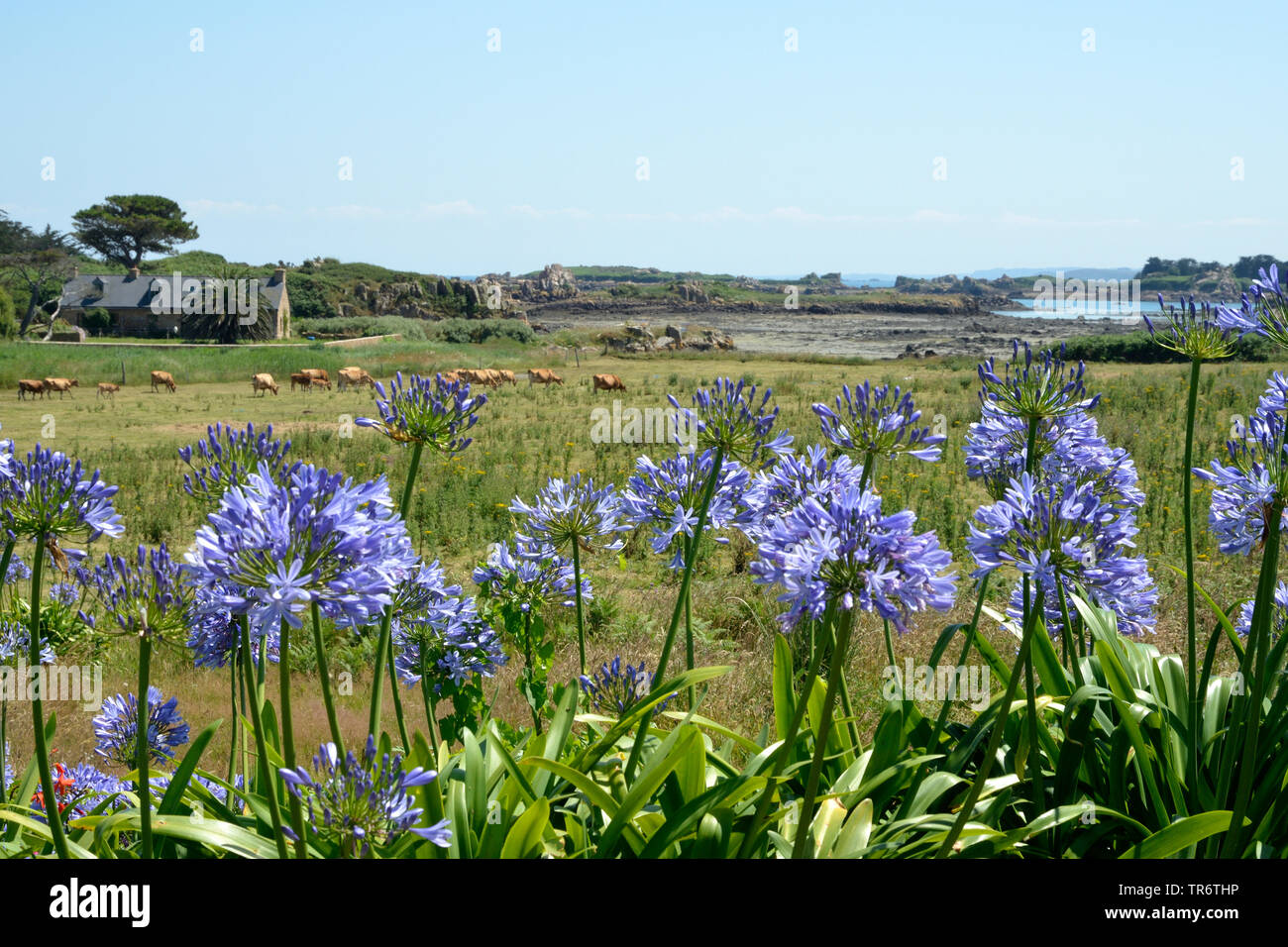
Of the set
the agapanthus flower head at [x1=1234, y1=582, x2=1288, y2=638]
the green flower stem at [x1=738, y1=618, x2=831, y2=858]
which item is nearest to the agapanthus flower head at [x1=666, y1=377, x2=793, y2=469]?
the green flower stem at [x1=738, y1=618, x2=831, y2=858]

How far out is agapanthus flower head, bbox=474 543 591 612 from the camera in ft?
13.2

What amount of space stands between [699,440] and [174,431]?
23.5m

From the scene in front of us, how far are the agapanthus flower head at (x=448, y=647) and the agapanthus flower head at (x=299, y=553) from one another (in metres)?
1.55

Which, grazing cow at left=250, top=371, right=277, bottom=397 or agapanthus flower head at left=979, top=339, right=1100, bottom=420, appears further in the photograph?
grazing cow at left=250, top=371, right=277, bottom=397

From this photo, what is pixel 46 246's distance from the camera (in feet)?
260

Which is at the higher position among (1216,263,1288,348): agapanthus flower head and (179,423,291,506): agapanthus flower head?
(1216,263,1288,348): agapanthus flower head

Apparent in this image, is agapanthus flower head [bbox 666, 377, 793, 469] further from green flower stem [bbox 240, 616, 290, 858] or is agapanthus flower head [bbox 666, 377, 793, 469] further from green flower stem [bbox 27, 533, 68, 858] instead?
green flower stem [bbox 27, 533, 68, 858]

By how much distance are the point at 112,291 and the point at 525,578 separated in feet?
241

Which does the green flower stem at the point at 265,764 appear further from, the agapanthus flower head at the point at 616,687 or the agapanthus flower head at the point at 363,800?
the agapanthus flower head at the point at 616,687

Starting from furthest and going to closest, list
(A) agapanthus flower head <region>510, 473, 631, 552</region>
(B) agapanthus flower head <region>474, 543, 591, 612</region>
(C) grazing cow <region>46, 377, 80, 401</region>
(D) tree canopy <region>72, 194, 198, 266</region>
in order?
(D) tree canopy <region>72, 194, 198, 266</region> < (C) grazing cow <region>46, 377, 80, 401</region> < (B) agapanthus flower head <region>474, 543, 591, 612</region> < (A) agapanthus flower head <region>510, 473, 631, 552</region>

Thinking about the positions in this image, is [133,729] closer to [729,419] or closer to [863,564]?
[729,419]

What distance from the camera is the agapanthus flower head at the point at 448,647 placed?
139 inches

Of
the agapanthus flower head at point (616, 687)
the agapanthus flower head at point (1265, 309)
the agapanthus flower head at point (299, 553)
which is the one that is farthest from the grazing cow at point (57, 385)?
the agapanthus flower head at point (1265, 309)

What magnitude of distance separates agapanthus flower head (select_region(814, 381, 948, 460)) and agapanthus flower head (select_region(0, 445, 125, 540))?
1933 mm
